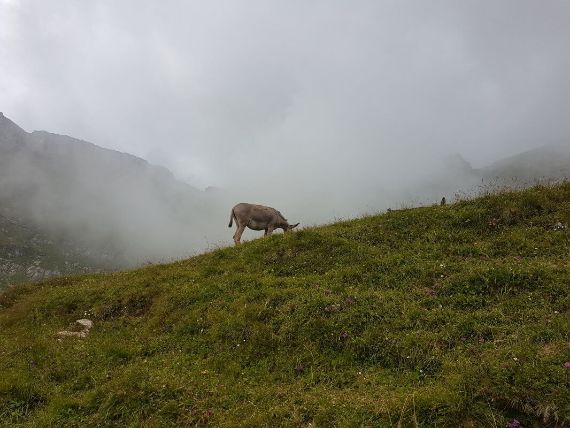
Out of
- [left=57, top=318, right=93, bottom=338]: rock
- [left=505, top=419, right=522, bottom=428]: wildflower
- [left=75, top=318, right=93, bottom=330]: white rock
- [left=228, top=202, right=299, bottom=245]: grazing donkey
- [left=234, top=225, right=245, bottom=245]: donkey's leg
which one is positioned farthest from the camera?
[left=228, top=202, right=299, bottom=245]: grazing donkey

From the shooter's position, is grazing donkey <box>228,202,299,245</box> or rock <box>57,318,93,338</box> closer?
rock <box>57,318,93,338</box>

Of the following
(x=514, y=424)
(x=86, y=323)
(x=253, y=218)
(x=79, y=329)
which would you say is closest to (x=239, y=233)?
(x=253, y=218)

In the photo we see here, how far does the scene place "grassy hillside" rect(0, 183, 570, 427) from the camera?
361 inches

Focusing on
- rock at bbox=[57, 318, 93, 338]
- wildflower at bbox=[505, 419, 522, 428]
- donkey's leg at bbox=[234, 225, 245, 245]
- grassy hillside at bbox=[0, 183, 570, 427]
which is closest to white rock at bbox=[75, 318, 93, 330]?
rock at bbox=[57, 318, 93, 338]

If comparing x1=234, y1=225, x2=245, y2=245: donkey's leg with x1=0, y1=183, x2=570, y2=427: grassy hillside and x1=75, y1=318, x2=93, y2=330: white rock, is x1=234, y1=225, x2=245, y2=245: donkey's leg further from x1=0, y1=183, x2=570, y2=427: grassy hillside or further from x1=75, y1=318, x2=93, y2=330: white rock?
x1=75, y1=318, x2=93, y2=330: white rock

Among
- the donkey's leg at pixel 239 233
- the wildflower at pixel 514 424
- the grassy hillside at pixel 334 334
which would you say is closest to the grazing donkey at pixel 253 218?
the donkey's leg at pixel 239 233

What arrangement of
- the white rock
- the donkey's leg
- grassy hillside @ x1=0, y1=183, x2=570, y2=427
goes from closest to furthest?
grassy hillside @ x1=0, y1=183, x2=570, y2=427, the white rock, the donkey's leg

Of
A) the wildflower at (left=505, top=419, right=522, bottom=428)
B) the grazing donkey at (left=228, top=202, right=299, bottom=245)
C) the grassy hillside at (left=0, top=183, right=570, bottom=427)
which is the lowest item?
the wildflower at (left=505, top=419, right=522, bottom=428)

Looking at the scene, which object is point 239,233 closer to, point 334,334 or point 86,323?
point 86,323

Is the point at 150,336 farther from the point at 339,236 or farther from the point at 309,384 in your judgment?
the point at 339,236

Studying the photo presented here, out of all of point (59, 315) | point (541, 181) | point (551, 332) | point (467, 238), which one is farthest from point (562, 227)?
point (59, 315)

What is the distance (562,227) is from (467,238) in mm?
3241

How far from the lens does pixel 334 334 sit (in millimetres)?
12172

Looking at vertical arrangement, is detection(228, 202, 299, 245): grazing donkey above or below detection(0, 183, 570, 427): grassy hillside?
above
